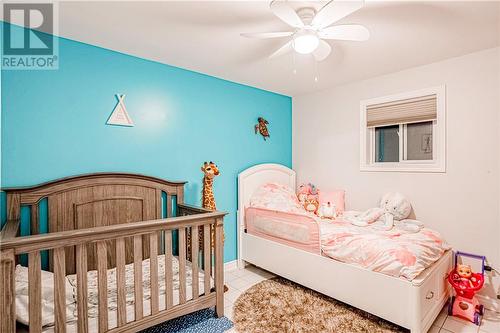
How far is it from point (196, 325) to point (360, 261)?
1.40 m

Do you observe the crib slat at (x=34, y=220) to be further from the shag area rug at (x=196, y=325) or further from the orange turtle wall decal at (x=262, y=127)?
the orange turtle wall decal at (x=262, y=127)

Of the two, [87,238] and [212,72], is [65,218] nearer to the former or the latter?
[87,238]

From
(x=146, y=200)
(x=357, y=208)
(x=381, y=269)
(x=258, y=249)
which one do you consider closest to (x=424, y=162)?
(x=357, y=208)

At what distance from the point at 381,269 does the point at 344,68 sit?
2024 mm

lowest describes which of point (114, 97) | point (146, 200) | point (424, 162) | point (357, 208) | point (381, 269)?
point (381, 269)

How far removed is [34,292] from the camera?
4.64ft

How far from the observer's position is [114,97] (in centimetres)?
240

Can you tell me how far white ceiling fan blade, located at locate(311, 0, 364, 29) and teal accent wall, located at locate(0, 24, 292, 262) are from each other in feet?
5.52

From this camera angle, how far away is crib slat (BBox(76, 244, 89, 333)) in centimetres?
152

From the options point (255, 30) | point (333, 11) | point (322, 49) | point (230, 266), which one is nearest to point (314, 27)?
point (333, 11)

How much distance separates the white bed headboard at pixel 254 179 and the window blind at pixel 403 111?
1296mm

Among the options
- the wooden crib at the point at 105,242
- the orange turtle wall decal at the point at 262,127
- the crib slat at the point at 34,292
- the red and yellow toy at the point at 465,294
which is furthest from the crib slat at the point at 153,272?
the red and yellow toy at the point at 465,294

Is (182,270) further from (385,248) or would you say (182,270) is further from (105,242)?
(385,248)

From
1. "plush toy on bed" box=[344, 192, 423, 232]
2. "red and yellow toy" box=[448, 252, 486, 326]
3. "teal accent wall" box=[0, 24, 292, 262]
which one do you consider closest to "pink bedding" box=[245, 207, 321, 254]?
"teal accent wall" box=[0, 24, 292, 262]
